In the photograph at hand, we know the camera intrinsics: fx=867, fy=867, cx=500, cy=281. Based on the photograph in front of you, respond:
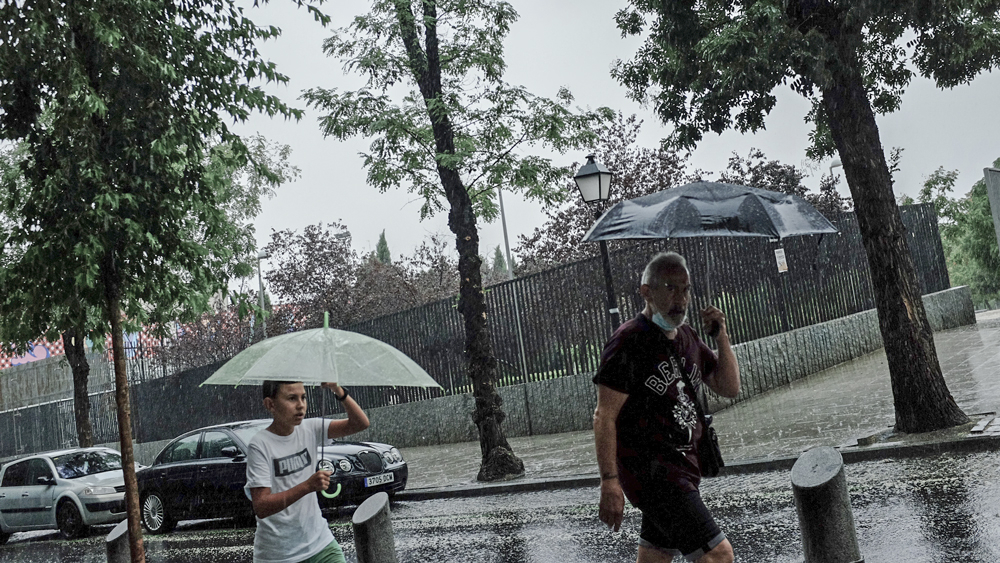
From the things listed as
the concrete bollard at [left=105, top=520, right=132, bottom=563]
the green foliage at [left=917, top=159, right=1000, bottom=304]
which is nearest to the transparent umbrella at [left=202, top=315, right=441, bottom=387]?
the concrete bollard at [left=105, top=520, right=132, bottom=563]

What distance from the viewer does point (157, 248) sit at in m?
7.12

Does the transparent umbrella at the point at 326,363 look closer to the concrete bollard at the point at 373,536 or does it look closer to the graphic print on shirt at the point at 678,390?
the graphic print on shirt at the point at 678,390

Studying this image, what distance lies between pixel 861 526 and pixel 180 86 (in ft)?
20.9

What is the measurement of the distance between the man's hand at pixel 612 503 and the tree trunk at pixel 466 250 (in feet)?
28.9

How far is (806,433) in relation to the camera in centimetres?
1050

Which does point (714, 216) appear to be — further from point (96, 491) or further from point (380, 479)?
point (96, 491)

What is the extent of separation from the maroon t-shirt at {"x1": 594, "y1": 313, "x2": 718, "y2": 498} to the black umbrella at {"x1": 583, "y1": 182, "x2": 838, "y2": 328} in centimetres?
430

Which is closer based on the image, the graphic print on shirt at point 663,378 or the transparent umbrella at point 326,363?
the graphic print on shirt at point 663,378

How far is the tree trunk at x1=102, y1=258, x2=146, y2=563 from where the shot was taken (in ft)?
22.0

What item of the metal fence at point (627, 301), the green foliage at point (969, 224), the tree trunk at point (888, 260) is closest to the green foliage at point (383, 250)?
the green foliage at point (969, 224)

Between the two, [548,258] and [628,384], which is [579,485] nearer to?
[628,384]

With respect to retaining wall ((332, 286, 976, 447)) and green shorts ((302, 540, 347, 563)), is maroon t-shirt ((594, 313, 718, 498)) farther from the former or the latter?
retaining wall ((332, 286, 976, 447))

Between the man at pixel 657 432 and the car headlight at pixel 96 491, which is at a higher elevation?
the man at pixel 657 432

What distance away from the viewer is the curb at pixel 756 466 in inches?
326
